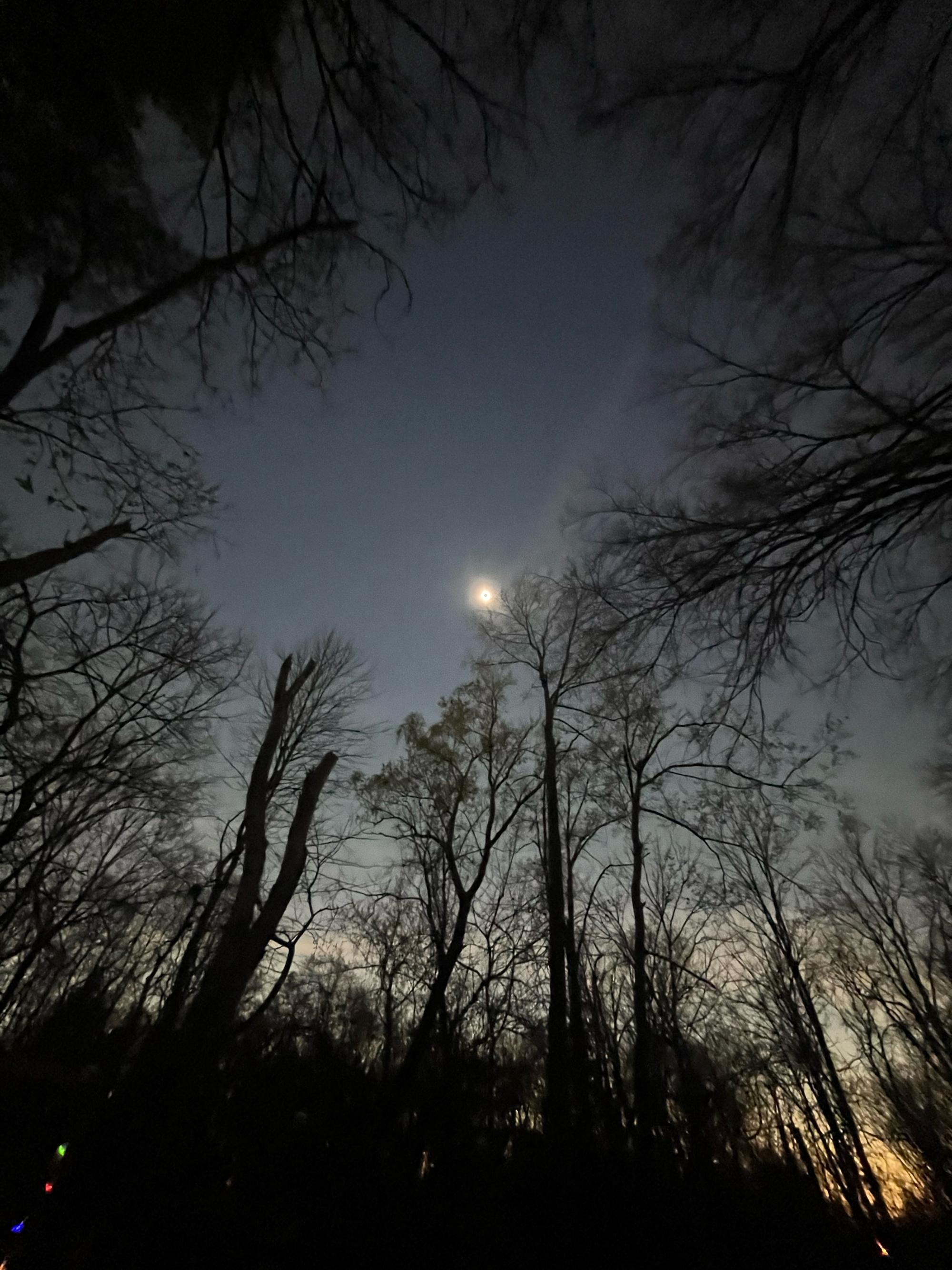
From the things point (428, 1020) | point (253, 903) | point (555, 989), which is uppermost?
point (253, 903)

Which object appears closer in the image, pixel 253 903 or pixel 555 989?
pixel 555 989

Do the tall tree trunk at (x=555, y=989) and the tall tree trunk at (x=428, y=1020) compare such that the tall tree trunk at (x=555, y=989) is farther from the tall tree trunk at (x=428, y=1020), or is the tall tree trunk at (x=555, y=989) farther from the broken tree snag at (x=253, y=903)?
the broken tree snag at (x=253, y=903)

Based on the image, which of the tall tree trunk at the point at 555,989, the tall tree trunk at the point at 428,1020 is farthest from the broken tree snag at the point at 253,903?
the tall tree trunk at the point at 555,989

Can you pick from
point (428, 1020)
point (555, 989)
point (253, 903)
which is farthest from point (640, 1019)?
point (253, 903)

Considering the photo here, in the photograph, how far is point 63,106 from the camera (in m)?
3.15

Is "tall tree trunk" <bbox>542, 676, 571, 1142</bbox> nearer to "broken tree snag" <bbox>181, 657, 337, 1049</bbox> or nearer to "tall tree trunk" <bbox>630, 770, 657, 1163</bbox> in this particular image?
"tall tree trunk" <bbox>630, 770, 657, 1163</bbox>

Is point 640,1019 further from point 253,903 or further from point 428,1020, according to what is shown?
point 253,903

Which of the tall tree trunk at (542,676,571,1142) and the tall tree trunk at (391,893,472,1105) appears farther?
the tall tree trunk at (542,676,571,1142)

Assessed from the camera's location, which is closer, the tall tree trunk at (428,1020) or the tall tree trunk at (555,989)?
the tall tree trunk at (428,1020)

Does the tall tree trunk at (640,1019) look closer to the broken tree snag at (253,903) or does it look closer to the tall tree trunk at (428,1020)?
the tall tree trunk at (428,1020)

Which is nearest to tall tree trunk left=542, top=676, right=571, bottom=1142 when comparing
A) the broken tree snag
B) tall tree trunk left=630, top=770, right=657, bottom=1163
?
tall tree trunk left=630, top=770, right=657, bottom=1163

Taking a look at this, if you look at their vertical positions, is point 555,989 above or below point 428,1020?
above

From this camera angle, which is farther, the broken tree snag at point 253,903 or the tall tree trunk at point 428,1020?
the broken tree snag at point 253,903

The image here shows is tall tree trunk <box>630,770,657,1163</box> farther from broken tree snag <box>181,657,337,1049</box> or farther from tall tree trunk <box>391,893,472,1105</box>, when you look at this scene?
broken tree snag <box>181,657,337,1049</box>
